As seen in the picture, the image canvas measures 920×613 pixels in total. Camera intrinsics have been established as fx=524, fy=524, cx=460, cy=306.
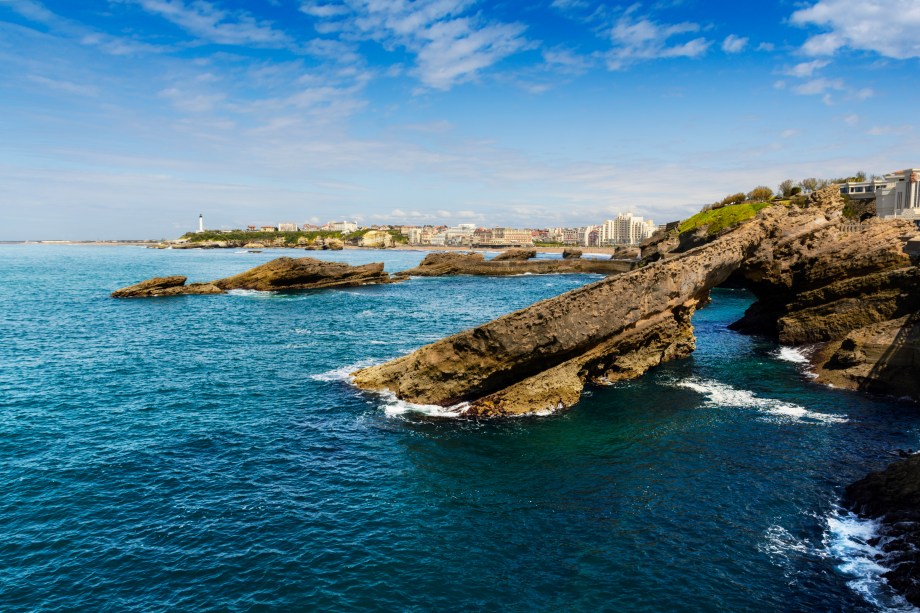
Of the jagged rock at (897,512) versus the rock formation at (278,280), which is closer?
the jagged rock at (897,512)

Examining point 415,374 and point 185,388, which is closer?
point 415,374

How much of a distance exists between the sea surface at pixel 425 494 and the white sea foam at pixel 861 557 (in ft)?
0.22

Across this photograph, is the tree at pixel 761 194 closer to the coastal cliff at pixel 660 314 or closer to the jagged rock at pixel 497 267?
the jagged rock at pixel 497 267

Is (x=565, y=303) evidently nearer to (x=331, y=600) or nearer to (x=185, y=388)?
(x=331, y=600)

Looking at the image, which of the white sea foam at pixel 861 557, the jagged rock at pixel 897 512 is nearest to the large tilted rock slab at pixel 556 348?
the jagged rock at pixel 897 512

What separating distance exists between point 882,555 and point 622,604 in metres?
7.77

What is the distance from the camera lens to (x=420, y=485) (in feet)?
63.8

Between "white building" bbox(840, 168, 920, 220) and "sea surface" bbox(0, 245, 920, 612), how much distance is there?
263ft

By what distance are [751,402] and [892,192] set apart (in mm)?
95469

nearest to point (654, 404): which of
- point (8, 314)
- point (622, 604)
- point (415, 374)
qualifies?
point (415, 374)

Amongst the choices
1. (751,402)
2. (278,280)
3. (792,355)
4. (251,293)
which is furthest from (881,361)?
(278,280)

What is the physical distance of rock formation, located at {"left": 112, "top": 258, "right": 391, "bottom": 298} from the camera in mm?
76787

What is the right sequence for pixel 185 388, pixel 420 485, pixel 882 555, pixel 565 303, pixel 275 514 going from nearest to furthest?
1. pixel 882 555
2. pixel 275 514
3. pixel 420 485
4. pixel 565 303
5. pixel 185 388

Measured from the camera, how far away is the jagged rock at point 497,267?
128125mm
